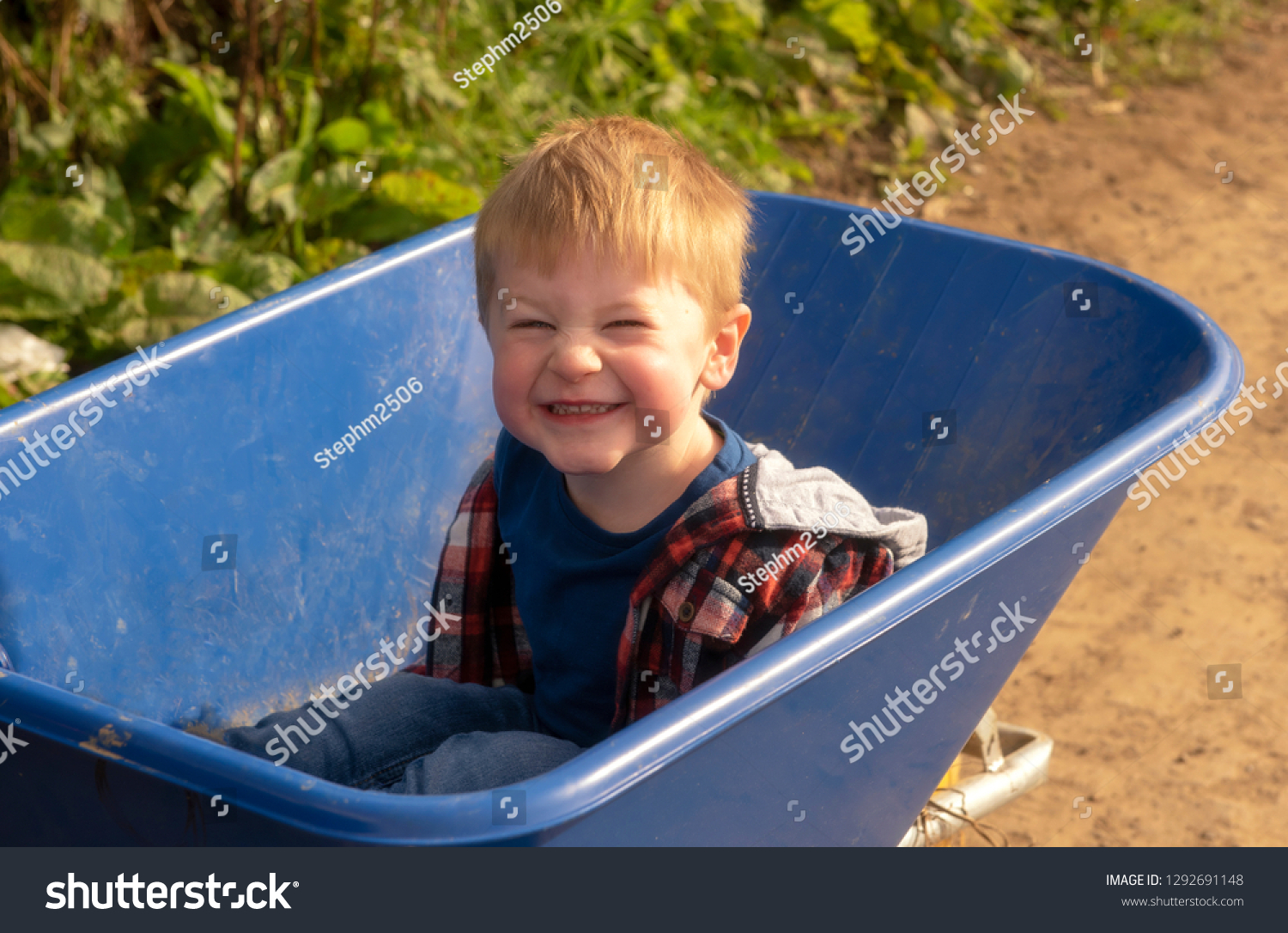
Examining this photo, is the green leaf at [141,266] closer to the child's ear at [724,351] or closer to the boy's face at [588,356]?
the boy's face at [588,356]

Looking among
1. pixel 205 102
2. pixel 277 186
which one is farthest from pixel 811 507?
pixel 205 102

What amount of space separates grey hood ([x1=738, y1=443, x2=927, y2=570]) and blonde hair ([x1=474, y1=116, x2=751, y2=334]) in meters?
0.20

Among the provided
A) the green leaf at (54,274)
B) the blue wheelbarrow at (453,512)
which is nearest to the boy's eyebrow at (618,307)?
the blue wheelbarrow at (453,512)

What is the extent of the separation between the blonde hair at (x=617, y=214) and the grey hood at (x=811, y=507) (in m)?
0.20

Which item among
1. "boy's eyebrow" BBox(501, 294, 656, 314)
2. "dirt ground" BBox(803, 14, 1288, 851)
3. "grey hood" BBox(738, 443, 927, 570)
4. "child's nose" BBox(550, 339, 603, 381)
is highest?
"boy's eyebrow" BBox(501, 294, 656, 314)

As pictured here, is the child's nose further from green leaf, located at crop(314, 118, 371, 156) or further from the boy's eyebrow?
green leaf, located at crop(314, 118, 371, 156)

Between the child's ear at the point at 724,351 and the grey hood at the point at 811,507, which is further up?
the child's ear at the point at 724,351

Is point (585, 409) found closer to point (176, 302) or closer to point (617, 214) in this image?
point (617, 214)

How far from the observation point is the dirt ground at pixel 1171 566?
2.02m

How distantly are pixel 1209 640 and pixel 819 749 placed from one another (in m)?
1.51

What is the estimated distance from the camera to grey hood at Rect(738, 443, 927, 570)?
1.33 metres

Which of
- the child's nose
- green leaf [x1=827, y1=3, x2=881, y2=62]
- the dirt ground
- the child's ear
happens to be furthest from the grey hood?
green leaf [x1=827, y1=3, x2=881, y2=62]

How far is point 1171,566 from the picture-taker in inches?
102

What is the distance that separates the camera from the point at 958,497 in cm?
180
